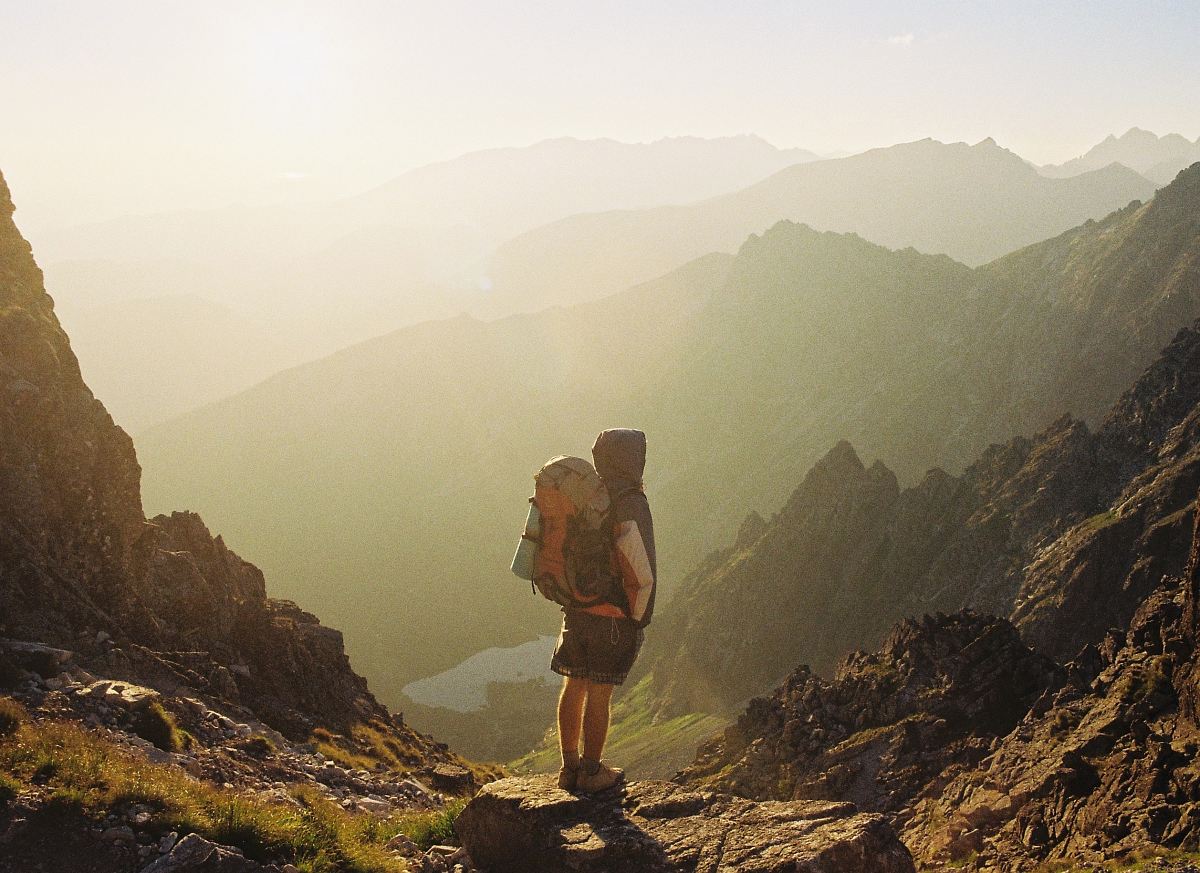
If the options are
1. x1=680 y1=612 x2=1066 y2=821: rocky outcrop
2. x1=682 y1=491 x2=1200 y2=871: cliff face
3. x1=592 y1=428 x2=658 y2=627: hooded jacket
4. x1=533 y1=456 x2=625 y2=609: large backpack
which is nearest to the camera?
x1=592 y1=428 x2=658 y2=627: hooded jacket

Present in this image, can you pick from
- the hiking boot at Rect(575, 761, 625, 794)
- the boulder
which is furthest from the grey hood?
the boulder

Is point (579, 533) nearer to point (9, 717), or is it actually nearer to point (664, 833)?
point (664, 833)

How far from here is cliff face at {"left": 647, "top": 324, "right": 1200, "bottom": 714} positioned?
8688 centimetres

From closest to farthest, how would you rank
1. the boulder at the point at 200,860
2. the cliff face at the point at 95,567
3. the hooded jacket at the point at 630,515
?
the boulder at the point at 200,860 < the hooded jacket at the point at 630,515 < the cliff face at the point at 95,567

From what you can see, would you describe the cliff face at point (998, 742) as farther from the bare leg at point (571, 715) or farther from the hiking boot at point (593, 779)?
the bare leg at point (571, 715)

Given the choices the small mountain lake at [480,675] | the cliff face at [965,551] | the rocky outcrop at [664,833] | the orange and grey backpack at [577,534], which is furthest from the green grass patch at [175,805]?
the small mountain lake at [480,675]

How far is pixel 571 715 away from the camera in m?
10.3

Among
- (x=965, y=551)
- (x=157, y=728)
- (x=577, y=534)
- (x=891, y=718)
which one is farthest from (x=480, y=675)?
(x=577, y=534)

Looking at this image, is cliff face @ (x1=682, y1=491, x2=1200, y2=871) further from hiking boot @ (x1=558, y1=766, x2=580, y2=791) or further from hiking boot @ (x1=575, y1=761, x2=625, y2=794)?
hiking boot @ (x1=558, y1=766, x2=580, y2=791)

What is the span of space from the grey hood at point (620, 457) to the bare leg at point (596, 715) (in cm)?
241

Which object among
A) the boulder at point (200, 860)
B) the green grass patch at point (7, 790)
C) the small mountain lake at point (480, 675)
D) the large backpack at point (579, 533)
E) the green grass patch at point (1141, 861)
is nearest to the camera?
the boulder at point (200, 860)

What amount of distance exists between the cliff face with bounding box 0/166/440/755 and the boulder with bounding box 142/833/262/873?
36.3 ft

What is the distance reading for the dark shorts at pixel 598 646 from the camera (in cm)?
987

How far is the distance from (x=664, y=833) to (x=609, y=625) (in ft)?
7.55
